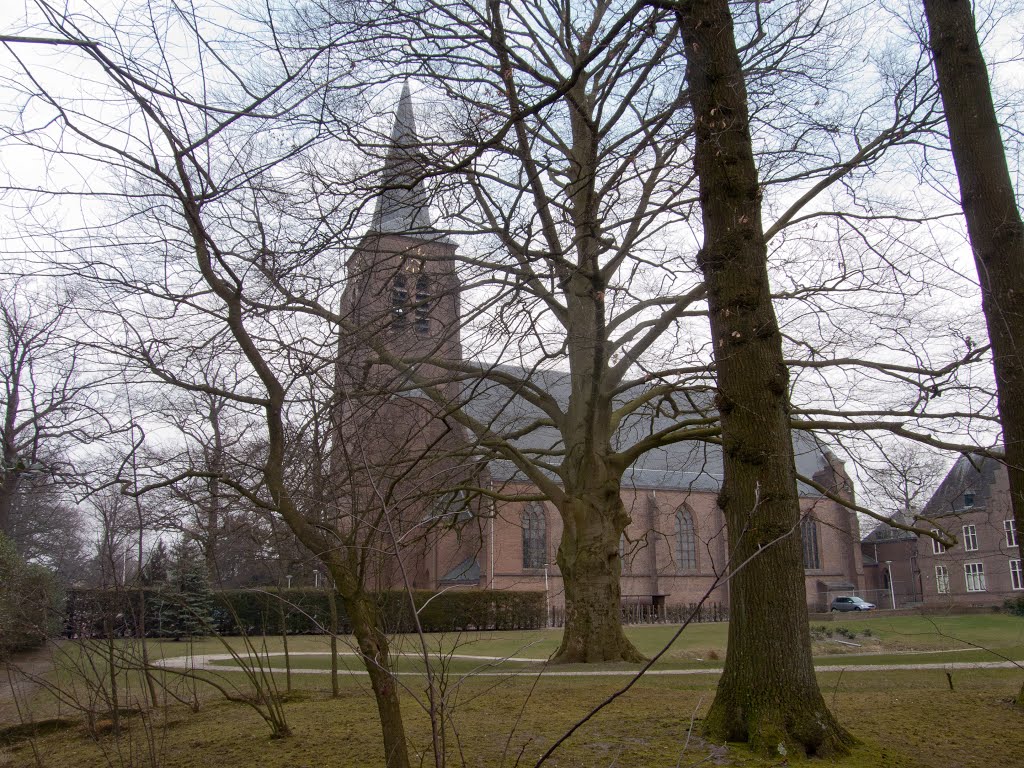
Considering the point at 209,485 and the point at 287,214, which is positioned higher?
the point at 287,214

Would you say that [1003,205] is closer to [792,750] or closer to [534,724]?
[792,750]

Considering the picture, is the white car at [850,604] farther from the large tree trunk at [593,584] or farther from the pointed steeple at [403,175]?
the pointed steeple at [403,175]

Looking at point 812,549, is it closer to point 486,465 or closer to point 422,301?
point 486,465

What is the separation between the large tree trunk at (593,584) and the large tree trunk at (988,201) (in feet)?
22.0

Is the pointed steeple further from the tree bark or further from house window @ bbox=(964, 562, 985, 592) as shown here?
house window @ bbox=(964, 562, 985, 592)

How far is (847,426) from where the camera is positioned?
9.83 metres

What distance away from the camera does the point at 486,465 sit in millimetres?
9133

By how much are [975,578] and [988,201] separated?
40.7 metres

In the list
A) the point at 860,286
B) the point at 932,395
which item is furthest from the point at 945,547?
the point at 860,286

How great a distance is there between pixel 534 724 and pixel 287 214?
14.4 ft

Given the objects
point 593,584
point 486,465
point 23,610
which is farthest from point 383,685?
point 593,584

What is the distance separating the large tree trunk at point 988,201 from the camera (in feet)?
19.8

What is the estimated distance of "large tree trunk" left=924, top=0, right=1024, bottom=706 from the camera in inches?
238

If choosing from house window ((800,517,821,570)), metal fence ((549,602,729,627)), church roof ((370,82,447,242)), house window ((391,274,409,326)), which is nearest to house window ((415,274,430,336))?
house window ((391,274,409,326))
